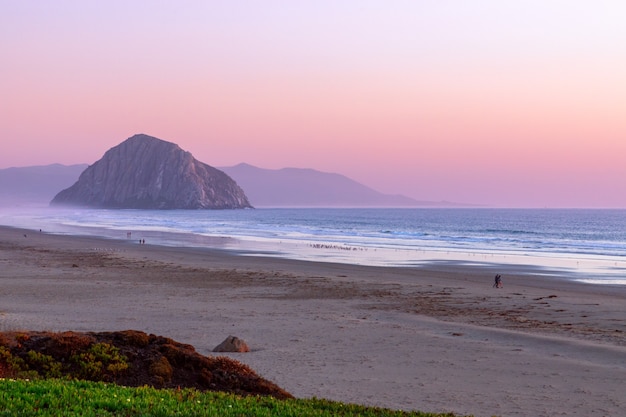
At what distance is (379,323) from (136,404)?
14.1 meters

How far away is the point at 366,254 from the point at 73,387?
48550 millimetres

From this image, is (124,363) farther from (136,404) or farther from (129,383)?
(136,404)

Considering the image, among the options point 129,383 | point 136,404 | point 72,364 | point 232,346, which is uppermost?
point 136,404

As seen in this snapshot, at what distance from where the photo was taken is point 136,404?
9312 mm

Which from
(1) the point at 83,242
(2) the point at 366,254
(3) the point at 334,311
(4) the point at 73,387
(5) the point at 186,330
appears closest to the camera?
(4) the point at 73,387

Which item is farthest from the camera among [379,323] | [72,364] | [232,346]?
[379,323]

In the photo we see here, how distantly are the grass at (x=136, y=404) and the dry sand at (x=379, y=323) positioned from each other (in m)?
3.03

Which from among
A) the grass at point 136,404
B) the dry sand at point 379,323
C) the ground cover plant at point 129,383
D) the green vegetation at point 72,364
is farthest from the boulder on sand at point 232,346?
the grass at point 136,404

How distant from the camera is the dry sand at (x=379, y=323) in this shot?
1416cm

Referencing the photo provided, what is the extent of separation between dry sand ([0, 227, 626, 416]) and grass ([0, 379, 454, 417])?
9.93 feet

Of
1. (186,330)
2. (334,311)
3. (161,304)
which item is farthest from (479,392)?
(161,304)

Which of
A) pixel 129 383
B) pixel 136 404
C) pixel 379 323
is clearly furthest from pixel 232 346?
→ pixel 136 404

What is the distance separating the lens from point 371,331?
69.1ft

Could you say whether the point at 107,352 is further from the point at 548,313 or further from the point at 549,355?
the point at 548,313
